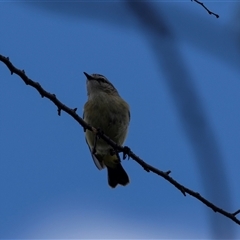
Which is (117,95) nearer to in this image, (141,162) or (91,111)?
(91,111)

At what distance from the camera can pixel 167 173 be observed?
3.88 m

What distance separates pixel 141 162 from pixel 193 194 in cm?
66

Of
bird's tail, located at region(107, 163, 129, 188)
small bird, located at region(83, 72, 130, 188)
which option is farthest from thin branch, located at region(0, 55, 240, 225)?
bird's tail, located at region(107, 163, 129, 188)

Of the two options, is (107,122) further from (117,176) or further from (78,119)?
(78,119)

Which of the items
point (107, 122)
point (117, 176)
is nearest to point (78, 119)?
point (107, 122)

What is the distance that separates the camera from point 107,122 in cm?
708

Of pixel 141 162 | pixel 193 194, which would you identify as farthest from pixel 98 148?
pixel 193 194

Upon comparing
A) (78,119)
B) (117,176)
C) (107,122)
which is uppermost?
(107,122)

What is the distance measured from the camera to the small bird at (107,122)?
7.09 meters

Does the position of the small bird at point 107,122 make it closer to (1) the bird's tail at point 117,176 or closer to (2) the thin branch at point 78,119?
(1) the bird's tail at point 117,176

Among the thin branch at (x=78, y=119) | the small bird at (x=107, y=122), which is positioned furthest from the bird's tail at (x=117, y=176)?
the thin branch at (x=78, y=119)

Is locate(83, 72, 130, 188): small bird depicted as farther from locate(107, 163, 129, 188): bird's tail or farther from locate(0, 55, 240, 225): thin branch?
locate(0, 55, 240, 225): thin branch

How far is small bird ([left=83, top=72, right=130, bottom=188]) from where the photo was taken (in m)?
7.09

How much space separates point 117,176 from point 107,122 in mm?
1316
